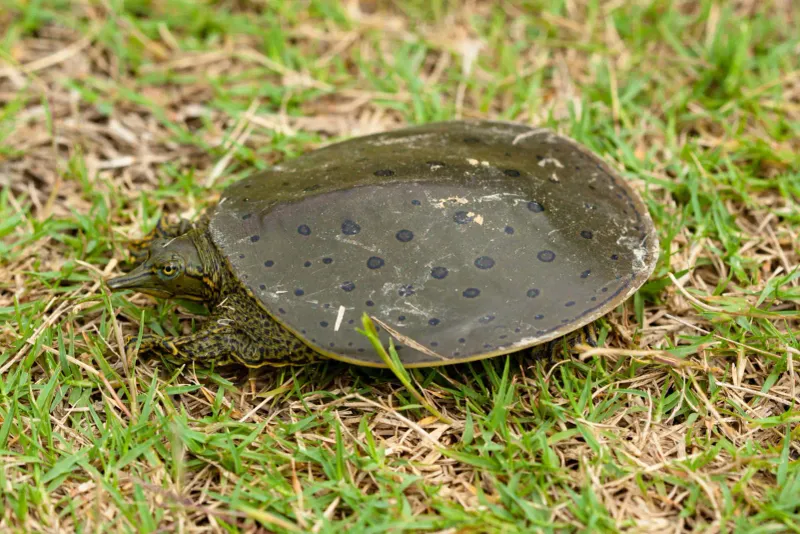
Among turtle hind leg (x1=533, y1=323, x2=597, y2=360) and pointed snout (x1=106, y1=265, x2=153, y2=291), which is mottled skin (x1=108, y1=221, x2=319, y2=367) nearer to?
pointed snout (x1=106, y1=265, x2=153, y2=291)

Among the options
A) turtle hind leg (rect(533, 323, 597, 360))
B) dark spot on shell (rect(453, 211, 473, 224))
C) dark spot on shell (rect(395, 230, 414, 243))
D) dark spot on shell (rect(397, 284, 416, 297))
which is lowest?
turtle hind leg (rect(533, 323, 597, 360))

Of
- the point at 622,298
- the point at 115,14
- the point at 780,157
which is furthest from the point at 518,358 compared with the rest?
the point at 115,14

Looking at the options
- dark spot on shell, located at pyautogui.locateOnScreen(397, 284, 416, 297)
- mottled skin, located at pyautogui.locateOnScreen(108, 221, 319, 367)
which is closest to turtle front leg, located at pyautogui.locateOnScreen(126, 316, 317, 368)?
mottled skin, located at pyautogui.locateOnScreen(108, 221, 319, 367)

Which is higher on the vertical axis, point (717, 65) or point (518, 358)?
point (717, 65)

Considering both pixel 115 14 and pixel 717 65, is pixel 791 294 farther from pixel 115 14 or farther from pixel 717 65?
pixel 115 14

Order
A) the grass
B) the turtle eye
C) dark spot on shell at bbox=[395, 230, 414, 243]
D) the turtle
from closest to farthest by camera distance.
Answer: the grass < the turtle < dark spot on shell at bbox=[395, 230, 414, 243] < the turtle eye
